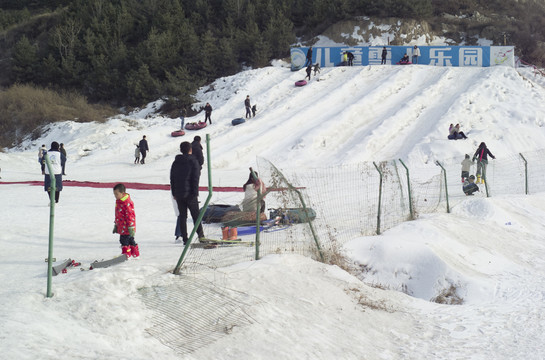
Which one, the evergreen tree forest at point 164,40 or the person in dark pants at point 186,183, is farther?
the evergreen tree forest at point 164,40

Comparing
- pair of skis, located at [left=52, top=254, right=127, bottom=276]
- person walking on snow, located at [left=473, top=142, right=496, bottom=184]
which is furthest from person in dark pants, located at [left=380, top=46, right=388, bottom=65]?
pair of skis, located at [left=52, top=254, right=127, bottom=276]

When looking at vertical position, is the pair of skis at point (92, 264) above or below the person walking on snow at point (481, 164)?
below

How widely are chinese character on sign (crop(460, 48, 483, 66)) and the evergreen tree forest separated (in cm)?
648

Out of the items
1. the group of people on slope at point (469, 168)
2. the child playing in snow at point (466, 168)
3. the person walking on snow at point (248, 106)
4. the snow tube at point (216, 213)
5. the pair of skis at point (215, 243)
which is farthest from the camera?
the person walking on snow at point (248, 106)

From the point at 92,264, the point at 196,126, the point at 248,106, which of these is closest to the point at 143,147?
the point at 196,126

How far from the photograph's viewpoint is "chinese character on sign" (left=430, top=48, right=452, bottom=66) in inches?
1594

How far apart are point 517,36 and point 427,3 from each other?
24.8 feet

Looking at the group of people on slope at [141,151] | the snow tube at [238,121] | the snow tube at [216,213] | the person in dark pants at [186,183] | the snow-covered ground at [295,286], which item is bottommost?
the snow-covered ground at [295,286]

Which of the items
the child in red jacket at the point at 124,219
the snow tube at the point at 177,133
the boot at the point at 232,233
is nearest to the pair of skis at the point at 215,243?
the boot at the point at 232,233

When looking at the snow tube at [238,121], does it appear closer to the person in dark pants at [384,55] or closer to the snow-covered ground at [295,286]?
the snow-covered ground at [295,286]

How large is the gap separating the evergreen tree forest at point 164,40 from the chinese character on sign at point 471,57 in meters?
6.48

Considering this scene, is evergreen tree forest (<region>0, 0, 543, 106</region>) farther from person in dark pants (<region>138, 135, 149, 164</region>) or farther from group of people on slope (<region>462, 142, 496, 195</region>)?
group of people on slope (<region>462, 142, 496, 195</region>)

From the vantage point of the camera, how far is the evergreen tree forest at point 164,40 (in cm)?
4291

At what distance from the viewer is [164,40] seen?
1704 inches
